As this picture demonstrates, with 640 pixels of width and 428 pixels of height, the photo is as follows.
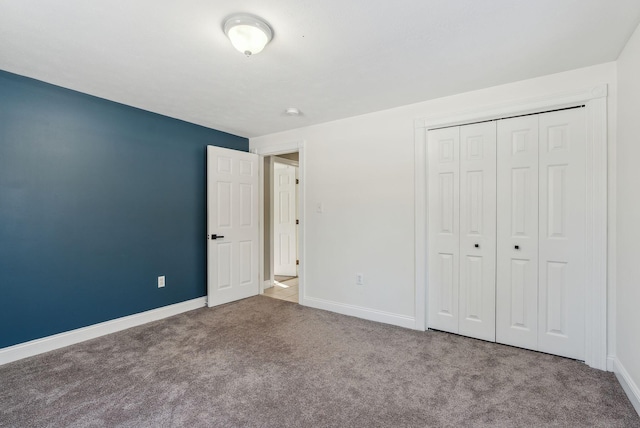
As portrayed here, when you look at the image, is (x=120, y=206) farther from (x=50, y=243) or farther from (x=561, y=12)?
(x=561, y=12)

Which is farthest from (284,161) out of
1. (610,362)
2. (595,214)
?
(610,362)

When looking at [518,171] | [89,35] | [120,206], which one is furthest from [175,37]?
[518,171]

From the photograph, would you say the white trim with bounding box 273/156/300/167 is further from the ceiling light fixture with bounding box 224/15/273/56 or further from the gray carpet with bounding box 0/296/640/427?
the ceiling light fixture with bounding box 224/15/273/56

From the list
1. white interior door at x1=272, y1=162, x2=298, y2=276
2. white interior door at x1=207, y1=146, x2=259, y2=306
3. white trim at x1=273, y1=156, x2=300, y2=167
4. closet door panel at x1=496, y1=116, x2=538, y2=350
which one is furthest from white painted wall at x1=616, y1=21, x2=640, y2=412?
white interior door at x1=272, y1=162, x2=298, y2=276

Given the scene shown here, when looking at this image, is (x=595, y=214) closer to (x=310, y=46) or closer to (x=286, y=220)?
(x=310, y=46)

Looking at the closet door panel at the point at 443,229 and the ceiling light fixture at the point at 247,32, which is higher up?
the ceiling light fixture at the point at 247,32

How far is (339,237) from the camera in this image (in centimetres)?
360

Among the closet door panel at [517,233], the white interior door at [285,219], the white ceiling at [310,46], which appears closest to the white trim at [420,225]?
the white ceiling at [310,46]

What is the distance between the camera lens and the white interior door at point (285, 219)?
557 centimetres

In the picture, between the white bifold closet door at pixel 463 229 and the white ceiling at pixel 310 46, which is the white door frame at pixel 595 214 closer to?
the white ceiling at pixel 310 46

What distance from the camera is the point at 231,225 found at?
157 inches

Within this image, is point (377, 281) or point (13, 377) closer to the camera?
point (13, 377)

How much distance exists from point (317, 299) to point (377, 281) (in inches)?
34.7

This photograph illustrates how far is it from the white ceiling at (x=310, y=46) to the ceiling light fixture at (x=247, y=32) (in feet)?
0.17
